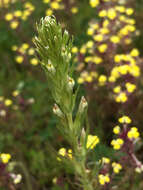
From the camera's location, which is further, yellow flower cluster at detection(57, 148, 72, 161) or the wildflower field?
the wildflower field

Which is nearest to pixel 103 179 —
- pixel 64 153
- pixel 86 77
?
pixel 64 153

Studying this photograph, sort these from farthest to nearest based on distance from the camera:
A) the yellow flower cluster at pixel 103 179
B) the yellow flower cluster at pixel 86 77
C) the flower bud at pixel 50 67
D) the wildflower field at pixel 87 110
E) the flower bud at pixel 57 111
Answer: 1. the yellow flower cluster at pixel 86 77
2. the wildflower field at pixel 87 110
3. the yellow flower cluster at pixel 103 179
4. the flower bud at pixel 57 111
5. the flower bud at pixel 50 67

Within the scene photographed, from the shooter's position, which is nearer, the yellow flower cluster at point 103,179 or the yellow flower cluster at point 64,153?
the yellow flower cluster at point 64,153

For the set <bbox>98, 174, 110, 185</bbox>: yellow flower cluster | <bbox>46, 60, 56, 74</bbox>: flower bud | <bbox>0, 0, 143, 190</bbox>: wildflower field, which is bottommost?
<bbox>98, 174, 110, 185</bbox>: yellow flower cluster

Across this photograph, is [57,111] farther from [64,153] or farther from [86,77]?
[86,77]

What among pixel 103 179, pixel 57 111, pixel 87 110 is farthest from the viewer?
pixel 87 110

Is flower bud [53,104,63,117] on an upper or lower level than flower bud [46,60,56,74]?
lower

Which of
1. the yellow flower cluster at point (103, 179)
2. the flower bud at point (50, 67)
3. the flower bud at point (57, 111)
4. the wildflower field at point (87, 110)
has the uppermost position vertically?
the wildflower field at point (87, 110)

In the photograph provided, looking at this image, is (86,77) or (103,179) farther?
(86,77)

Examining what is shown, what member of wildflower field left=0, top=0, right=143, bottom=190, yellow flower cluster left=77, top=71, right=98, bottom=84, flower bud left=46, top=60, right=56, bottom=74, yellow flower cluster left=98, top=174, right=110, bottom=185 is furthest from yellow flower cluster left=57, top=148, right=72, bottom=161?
yellow flower cluster left=77, top=71, right=98, bottom=84

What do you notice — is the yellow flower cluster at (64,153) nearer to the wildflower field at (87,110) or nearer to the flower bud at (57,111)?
the wildflower field at (87,110)

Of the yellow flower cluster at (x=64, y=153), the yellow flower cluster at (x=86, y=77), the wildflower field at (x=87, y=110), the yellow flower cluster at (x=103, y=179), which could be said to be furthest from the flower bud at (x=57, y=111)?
the yellow flower cluster at (x=86, y=77)

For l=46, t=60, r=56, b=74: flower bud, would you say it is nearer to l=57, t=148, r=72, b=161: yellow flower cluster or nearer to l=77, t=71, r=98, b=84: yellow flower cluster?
l=57, t=148, r=72, b=161: yellow flower cluster

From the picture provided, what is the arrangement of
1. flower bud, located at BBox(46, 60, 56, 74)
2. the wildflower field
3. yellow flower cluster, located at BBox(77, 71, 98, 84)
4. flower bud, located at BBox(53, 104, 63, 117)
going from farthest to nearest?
yellow flower cluster, located at BBox(77, 71, 98, 84), the wildflower field, flower bud, located at BBox(53, 104, 63, 117), flower bud, located at BBox(46, 60, 56, 74)
